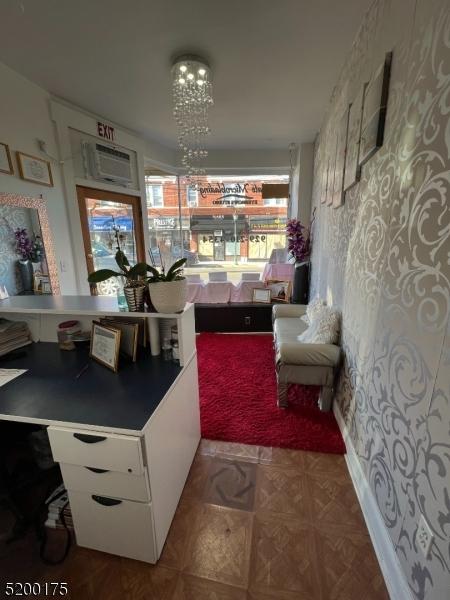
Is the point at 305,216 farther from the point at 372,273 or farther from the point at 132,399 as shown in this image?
the point at 132,399

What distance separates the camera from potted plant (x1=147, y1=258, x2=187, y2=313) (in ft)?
4.44

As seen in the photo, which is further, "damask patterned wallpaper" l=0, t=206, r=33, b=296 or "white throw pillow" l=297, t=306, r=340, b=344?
"damask patterned wallpaper" l=0, t=206, r=33, b=296

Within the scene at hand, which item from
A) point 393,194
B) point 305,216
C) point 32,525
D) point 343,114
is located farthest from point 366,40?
point 32,525

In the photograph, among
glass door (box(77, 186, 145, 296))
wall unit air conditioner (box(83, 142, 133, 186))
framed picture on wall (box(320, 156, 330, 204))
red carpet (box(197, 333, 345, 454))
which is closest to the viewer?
red carpet (box(197, 333, 345, 454))

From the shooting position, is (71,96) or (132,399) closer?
(132,399)

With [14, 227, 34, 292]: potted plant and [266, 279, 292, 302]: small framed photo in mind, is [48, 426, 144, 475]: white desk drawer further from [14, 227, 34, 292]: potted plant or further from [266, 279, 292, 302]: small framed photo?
[266, 279, 292, 302]: small framed photo

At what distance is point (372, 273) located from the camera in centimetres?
141

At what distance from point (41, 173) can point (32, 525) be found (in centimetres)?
276

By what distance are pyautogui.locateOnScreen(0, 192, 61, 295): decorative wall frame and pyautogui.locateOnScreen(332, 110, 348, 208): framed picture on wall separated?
275 centimetres

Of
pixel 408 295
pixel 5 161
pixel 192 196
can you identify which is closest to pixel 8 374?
pixel 5 161

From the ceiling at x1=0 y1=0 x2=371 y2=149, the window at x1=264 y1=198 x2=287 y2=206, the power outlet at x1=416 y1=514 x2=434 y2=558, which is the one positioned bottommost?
the power outlet at x1=416 y1=514 x2=434 y2=558

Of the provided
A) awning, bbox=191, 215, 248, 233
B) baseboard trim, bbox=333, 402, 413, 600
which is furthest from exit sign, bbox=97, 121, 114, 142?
baseboard trim, bbox=333, 402, 413, 600

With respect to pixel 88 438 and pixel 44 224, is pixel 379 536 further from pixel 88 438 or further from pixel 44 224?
pixel 44 224

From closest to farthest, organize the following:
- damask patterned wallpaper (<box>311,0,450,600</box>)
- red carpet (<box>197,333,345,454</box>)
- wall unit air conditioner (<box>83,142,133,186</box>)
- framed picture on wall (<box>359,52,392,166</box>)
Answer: damask patterned wallpaper (<box>311,0,450,600</box>) → framed picture on wall (<box>359,52,392,166</box>) → red carpet (<box>197,333,345,454</box>) → wall unit air conditioner (<box>83,142,133,186</box>)
